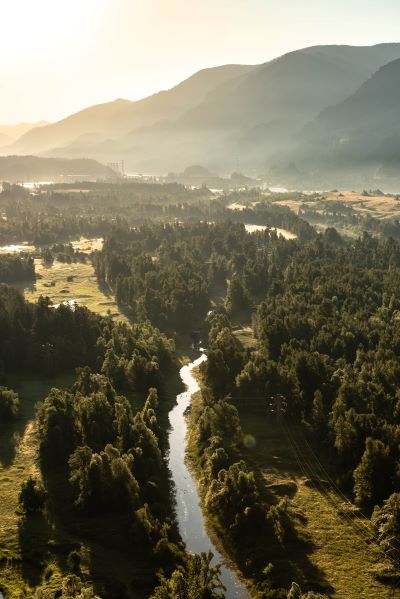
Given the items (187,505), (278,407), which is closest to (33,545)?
(187,505)

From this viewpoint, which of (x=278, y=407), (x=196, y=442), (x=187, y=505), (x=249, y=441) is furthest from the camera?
(x=278, y=407)

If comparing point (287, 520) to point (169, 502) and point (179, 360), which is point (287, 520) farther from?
point (179, 360)

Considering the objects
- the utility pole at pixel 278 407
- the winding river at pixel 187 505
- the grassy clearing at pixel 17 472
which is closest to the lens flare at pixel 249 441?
the utility pole at pixel 278 407

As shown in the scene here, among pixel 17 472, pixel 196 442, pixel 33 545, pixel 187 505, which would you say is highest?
pixel 17 472

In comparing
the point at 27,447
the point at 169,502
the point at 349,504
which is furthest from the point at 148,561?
the point at 27,447

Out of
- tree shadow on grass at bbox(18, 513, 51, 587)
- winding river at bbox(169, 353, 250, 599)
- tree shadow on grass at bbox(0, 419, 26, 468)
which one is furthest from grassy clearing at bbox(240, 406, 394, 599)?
tree shadow on grass at bbox(0, 419, 26, 468)

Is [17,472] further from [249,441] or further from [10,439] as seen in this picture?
[249,441]

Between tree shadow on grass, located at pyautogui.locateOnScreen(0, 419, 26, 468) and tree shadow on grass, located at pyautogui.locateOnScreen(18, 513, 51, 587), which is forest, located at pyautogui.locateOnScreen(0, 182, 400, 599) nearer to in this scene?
tree shadow on grass, located at pyautogui.locateOnScreen(18, 513, 51, 587)
